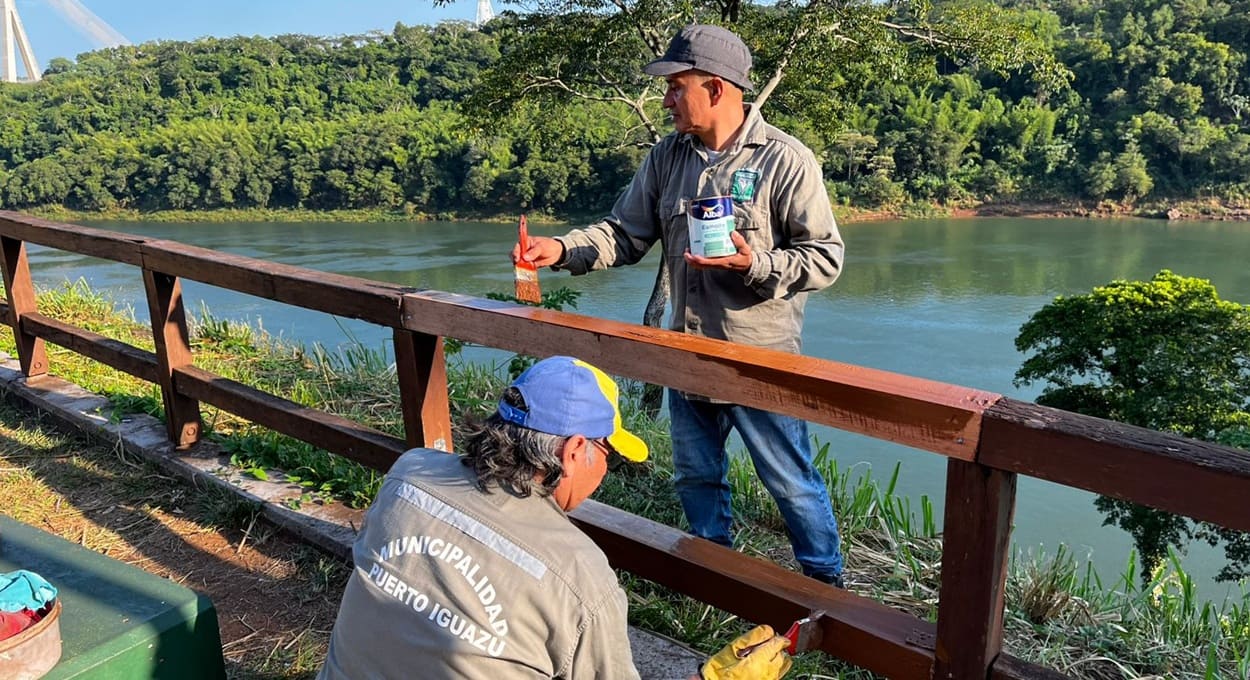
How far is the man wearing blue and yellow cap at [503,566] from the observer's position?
1.20 m

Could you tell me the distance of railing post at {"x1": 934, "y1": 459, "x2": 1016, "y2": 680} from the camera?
1389 millimetres

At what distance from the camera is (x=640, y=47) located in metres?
11.8

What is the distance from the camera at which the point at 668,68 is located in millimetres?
2111

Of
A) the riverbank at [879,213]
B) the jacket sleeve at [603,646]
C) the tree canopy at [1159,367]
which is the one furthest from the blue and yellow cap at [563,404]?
the riverbank at [879,213]

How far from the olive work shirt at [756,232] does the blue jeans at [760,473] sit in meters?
0.20

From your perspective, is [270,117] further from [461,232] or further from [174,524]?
[174,524]

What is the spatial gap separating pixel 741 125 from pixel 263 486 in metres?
2.08

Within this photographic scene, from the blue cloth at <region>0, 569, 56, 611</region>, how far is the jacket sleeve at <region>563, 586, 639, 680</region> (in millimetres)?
903

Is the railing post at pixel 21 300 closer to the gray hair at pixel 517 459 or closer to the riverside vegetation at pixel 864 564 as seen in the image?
the riverside vegetation at pixel 864 564

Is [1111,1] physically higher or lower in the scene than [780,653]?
higher

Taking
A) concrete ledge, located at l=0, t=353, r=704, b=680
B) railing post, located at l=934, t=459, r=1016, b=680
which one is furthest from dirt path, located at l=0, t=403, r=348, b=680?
railing post, located at l=934, t=459, r=1016, b=680

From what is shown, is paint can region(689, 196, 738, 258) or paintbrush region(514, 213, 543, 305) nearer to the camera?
paint can region(689, 196, 738, 258)

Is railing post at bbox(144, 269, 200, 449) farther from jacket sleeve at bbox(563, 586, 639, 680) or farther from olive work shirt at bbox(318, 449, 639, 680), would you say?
jacket sleeve at bbox(563, 586, 639, 680)

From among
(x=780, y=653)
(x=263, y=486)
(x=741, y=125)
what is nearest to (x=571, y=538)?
(x=780, y=653)
